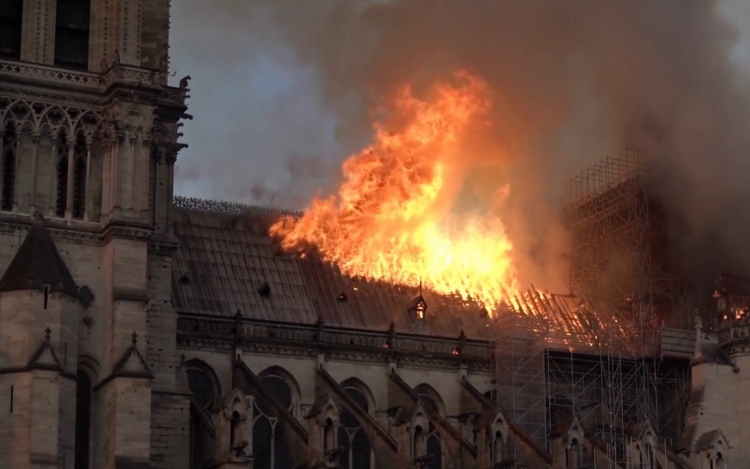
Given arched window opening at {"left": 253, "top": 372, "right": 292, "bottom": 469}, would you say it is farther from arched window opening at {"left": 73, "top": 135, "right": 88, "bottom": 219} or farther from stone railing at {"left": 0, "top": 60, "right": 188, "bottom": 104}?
stone railing at {"left": 0, "top": 60, "right": 188, "bottom": 104}

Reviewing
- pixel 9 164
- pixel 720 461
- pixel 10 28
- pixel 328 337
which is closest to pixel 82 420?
pixel 9 164

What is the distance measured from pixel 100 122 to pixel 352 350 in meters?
15.9

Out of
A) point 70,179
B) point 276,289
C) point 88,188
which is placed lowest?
point 276,289

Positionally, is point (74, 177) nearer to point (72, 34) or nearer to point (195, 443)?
point (72, 34)

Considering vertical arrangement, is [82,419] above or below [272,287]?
below

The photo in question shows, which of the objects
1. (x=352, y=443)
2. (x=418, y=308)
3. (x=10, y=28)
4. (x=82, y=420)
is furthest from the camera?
(x=418, y=308)

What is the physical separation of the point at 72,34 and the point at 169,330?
39.0ft

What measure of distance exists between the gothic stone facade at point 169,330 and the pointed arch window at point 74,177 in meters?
0.07

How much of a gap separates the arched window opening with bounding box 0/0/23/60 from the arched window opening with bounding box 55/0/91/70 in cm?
141

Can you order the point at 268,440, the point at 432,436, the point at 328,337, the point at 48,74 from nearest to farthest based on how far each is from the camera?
1. the point at 48,74
2. the point at 268,440
3. the point at 432,436
4. the point at 328,337

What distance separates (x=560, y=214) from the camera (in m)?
82.2

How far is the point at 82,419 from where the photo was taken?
179ft

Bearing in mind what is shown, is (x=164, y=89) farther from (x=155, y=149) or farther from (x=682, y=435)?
(x=682, y=435)

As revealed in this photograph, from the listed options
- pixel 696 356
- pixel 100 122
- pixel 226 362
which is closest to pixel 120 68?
pixel 100 122
